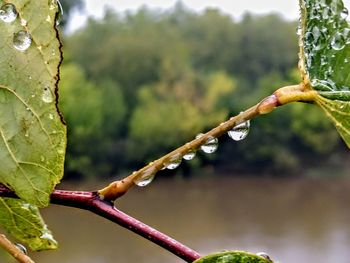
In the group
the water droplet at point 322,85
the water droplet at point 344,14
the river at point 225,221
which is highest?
Answer: the river at point 225,221

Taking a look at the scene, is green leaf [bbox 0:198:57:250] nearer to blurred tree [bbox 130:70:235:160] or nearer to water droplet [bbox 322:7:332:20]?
water droplet [bbox 322:7:332:20]

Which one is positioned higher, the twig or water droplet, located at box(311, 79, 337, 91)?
water droplet, located at box(311, 79, 337, 91)

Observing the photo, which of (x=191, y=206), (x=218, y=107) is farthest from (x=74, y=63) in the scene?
(x=191, y=206)

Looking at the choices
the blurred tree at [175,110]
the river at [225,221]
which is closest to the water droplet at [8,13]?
the river at [225,221]

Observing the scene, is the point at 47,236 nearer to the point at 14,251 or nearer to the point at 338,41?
the point at 14,251

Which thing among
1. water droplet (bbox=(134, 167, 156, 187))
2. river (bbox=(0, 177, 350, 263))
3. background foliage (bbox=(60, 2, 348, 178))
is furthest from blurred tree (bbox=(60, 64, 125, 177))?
water droplet (bbox=(134, 167, 156, 187))

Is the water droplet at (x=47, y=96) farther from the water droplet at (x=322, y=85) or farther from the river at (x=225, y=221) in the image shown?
the river at (x=225, y=221)

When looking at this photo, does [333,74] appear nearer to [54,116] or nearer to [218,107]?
[54,116]
